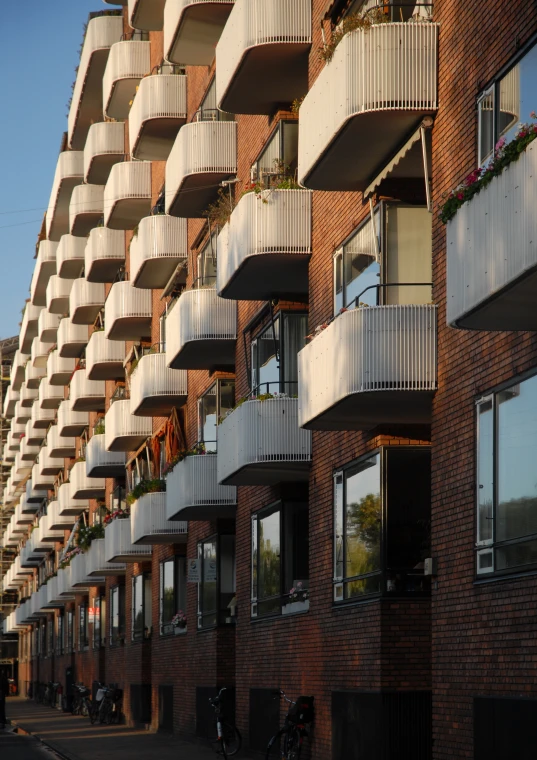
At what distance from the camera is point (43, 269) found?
222 ft

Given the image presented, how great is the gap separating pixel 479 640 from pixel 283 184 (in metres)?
10.1

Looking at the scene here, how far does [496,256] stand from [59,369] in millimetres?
52264

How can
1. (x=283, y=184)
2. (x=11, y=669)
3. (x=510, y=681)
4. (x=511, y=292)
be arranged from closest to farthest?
(x=511, y=292), (x=510, y=681), (x=283, y=184), (x=11, y=669)

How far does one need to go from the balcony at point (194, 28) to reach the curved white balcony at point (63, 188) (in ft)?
79.3

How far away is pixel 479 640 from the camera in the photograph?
48.2 feet

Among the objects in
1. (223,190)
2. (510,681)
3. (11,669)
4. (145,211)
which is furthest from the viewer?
(11,669)

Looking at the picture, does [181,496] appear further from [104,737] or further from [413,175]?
[413,175]

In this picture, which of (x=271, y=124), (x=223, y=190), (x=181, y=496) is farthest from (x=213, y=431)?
(x=271, y=124)

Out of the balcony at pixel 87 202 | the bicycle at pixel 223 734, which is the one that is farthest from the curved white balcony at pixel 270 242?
the balcony at pixel 87 202

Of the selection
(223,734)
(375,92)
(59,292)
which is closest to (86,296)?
(59,292)

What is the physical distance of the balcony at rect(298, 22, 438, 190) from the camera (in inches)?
660

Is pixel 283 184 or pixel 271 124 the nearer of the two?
pixel 283 184

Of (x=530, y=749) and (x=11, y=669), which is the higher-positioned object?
(x=530, y=749)

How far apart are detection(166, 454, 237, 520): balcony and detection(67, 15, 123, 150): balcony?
20.1 m
